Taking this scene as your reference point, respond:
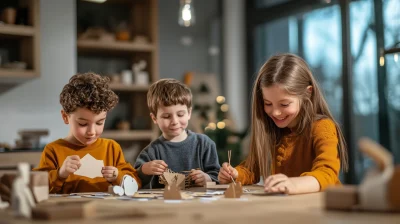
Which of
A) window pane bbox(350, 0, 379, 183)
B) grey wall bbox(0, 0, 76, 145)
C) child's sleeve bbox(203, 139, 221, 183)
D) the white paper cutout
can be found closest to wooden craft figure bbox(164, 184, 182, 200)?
the white paper cutout

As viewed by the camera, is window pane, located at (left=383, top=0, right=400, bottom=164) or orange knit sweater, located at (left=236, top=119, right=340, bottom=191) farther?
window pane, located at (left=383, top=0, right=400, bottom=164)

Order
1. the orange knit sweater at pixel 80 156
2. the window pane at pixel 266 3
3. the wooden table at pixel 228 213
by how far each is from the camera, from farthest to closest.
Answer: the window pane at pixel 266 3 → the orange knit sweater at pixel 80 156 → the wooden table at pixel 228 213

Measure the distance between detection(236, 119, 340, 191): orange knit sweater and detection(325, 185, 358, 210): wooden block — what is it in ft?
1.65

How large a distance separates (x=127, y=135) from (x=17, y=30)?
1.48 meters

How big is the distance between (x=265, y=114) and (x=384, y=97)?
255cm

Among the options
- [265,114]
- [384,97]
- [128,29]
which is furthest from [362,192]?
[128,29]

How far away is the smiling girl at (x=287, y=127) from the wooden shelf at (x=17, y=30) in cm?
264

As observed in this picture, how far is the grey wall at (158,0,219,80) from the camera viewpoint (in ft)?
19.0

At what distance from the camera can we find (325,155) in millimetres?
1786

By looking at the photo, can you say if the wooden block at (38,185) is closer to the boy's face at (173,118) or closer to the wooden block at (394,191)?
the boy's face at (173,118)

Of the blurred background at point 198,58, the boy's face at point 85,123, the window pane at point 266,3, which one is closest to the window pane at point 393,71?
the blurred background at point 198,58

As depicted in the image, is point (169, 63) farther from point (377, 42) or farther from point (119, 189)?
point (119, 189)

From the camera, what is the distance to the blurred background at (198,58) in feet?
14.2

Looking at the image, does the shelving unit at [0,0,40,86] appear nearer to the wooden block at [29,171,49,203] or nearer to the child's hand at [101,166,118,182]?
the child's hand at [101,166,118,182]
